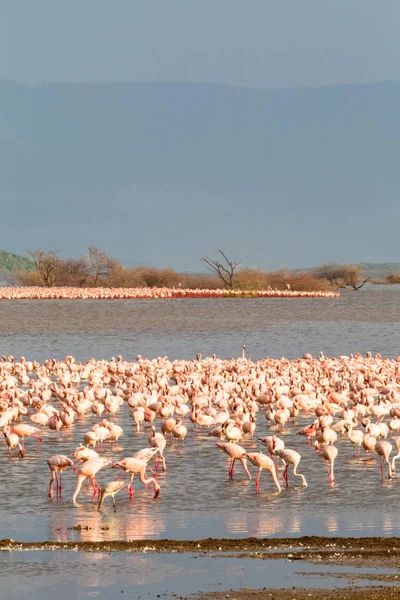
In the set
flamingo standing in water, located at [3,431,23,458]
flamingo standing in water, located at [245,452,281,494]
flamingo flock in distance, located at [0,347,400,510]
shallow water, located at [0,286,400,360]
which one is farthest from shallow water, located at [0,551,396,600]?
shallow water, located at [0,286,400,360]

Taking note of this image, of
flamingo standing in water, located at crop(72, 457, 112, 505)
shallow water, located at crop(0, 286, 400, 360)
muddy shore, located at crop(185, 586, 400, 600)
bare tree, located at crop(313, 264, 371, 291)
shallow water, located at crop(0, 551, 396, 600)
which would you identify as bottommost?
muddy shore, located at crop(185, 586, 400, 600)

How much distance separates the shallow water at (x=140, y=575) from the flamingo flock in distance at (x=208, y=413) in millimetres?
2333

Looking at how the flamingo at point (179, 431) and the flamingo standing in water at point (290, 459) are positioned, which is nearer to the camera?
the flamingo standing in water at point (290, 459)

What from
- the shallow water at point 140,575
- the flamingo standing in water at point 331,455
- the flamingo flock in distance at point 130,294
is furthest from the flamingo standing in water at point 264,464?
the flamingo flock in distance at point 130,294

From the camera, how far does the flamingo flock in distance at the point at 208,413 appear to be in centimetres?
1496

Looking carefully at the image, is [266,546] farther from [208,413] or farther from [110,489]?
[208,413]

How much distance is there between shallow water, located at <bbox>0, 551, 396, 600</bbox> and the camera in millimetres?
9781

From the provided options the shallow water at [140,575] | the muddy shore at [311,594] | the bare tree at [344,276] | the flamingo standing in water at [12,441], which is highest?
the bare tree at [344,276]

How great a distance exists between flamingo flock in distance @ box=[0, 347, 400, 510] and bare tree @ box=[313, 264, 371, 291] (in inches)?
3646

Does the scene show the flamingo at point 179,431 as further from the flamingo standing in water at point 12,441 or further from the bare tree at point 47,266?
the bare tree at point 47,266

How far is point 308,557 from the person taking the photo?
10.7 meters

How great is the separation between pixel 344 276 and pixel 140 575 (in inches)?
4459

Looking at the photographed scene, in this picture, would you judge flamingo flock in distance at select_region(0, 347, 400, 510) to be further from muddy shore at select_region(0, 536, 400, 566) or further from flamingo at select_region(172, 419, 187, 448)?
muddy shore at select_region(0, 536, 400, 566)

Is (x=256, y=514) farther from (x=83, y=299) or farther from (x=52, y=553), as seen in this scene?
(x=83, y=299)
